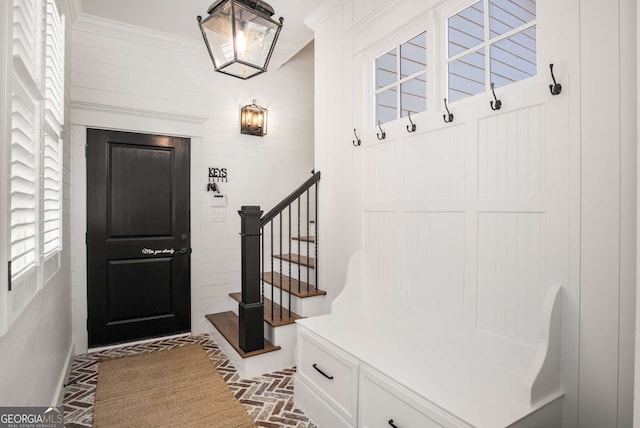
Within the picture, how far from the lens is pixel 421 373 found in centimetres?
165

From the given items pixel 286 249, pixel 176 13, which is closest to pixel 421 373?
pixel 286 249

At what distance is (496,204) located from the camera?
1776mm

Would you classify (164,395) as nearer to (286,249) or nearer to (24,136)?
(24,136)

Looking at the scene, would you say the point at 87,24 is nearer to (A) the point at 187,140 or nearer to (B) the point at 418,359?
(A) the point at 187,140

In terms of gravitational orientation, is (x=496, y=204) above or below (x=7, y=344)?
above

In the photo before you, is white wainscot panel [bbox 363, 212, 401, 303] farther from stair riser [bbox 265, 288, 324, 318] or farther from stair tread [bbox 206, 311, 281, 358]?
stair tread [bbox 206, 311, 281, 358]

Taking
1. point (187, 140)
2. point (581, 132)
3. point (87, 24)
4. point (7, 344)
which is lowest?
point (7, 344)

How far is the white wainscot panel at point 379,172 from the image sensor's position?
243 centimetres

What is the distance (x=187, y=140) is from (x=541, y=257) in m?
3.39

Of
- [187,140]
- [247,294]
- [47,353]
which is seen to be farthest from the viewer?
[187,140]

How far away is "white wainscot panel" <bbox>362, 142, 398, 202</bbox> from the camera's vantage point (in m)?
2.43

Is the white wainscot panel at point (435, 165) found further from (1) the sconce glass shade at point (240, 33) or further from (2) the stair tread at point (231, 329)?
(2) the stair tread at point (231, 329)

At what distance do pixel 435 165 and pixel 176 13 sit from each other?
281 cm

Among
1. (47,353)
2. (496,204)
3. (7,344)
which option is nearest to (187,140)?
(47,353)
